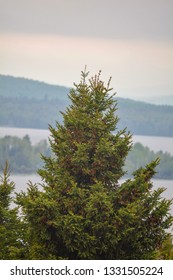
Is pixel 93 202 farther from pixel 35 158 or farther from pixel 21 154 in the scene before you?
pixel 21 154

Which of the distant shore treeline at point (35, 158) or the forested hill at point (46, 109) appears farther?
the forested hill at point (46, 109)

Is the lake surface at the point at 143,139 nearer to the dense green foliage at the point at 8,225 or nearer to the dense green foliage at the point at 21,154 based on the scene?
the dense green foliage at the point at 21,154

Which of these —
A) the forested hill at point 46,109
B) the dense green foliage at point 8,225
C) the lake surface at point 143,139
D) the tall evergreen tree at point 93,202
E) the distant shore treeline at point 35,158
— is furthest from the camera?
the lake surface at point 143,139

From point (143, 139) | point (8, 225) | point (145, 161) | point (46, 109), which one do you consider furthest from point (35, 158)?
point (8, 225)

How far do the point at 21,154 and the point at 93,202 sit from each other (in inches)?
2666

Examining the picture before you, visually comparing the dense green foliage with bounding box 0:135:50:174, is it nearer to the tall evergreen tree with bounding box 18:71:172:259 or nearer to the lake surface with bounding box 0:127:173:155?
the lake surface with bounding box 0:127:173:155

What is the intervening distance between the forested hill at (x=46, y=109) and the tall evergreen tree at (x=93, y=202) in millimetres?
80167

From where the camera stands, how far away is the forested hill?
94625mm

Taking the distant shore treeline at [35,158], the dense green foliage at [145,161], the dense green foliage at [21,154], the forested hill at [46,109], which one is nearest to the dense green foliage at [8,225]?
the dense green foliage at [21,154]

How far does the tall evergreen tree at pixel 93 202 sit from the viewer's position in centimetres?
1019

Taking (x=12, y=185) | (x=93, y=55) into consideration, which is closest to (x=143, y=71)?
(x=93, y=55)

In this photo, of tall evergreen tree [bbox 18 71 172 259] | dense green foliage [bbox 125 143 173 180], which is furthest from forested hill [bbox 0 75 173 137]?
tall evergreen tree [bbox 18 71 172 259]

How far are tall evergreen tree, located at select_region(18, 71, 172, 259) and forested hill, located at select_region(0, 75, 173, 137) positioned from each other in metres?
80.2
